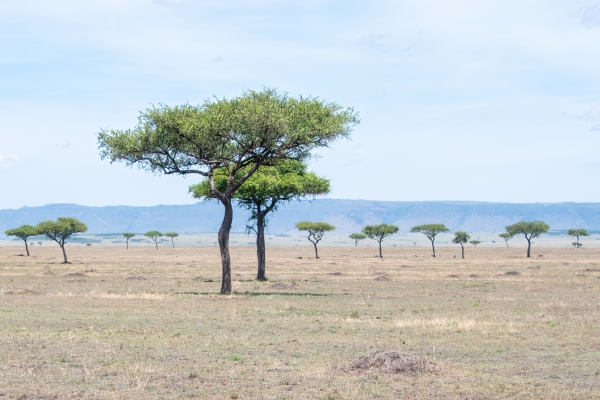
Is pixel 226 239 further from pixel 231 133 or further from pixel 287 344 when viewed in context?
pixel 287 344

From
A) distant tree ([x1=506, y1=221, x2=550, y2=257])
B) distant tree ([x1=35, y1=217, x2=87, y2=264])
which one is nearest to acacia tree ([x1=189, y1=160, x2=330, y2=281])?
distant tree ([x1=35, y1=217, x2=87, y2=264])

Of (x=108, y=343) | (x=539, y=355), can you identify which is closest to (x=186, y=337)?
(x=108, y=343)

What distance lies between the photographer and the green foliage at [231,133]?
3691cm

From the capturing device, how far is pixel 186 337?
22.5 metres

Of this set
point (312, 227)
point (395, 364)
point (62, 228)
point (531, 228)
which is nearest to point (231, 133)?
point (395, 364)

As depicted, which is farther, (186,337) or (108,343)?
(186,337)

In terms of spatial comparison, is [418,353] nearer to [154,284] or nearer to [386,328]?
[386,328]

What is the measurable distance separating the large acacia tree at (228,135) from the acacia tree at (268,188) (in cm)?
751

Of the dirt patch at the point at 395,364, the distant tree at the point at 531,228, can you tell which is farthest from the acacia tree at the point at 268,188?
the distant tree at the point at 531,228

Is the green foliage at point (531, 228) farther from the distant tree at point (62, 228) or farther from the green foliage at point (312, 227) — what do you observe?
the distant tree at point (62, 228)

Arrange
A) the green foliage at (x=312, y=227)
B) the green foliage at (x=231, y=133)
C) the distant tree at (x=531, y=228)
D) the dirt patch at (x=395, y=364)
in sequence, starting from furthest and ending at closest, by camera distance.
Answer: the distant tree at (x=531, y=228), the green foliage at (x=312, y=227), the green foliage at (x=231, y=133), the dirt patch at (x=395, y=364)

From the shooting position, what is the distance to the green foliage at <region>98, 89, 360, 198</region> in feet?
121

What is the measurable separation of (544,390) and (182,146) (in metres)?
28.1

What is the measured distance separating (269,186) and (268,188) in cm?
26
